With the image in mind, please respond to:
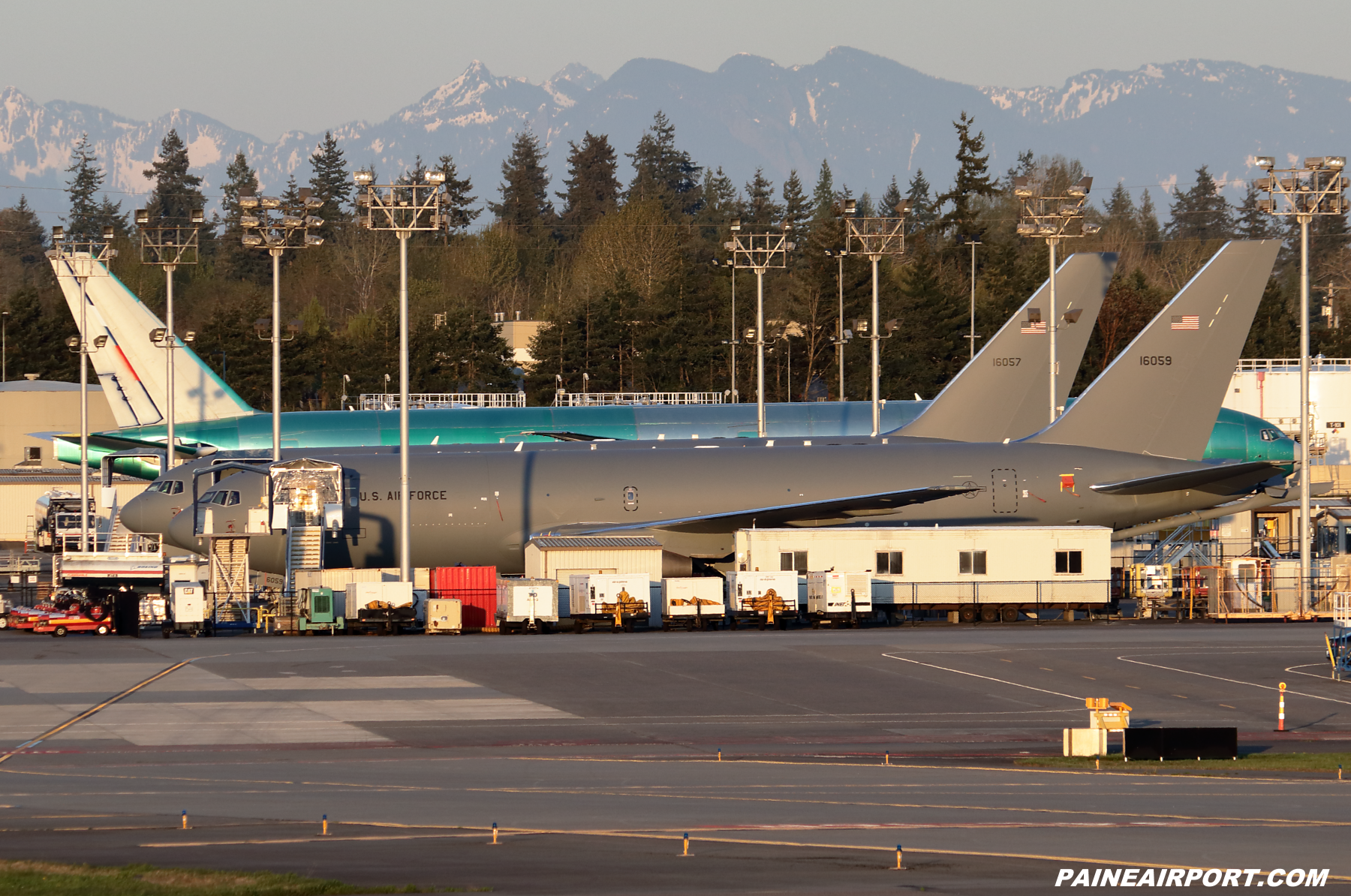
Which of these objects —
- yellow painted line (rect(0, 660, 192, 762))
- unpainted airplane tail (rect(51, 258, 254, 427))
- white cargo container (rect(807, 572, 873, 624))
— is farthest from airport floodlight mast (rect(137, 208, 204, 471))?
white cargo container (rect(807, 572, 873, 624))

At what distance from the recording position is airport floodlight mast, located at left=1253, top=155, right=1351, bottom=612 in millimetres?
48719

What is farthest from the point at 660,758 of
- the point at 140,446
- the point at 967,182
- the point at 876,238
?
the point at 967,182

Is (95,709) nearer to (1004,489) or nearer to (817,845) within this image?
(817,845)

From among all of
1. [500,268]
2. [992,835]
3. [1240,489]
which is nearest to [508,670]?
[992,835]

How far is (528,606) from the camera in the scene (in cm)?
4575

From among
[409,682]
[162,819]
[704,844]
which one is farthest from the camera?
[409,682]

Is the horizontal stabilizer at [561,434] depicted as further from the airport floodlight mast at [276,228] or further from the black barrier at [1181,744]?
the black barrier at [1181,744]

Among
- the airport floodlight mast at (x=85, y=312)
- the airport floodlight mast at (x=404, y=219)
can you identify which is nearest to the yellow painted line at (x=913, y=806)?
the airport floodlight mast at (x=404, y=219)

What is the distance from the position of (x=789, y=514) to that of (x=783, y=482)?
1669 millimetres

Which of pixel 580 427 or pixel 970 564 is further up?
pixel 580 427

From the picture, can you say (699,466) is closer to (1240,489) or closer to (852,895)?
(1240,489)

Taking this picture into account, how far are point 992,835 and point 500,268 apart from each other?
16570 centimetres

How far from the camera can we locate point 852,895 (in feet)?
51.1

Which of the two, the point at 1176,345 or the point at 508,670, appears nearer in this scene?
the point at 508,670
